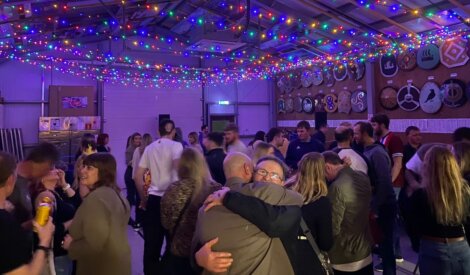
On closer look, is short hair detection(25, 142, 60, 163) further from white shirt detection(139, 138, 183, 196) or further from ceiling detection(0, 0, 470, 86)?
ceiling detection(0, 0, 470, 86)

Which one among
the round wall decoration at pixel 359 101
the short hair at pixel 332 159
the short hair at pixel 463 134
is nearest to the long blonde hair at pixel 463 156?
the short hair at pixel 332 159

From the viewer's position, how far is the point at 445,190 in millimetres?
2201

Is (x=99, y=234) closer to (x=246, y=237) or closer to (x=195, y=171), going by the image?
(x=195, y=171)

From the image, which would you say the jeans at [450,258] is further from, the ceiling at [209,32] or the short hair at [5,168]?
the ceiling at [209,32]

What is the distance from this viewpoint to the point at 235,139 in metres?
4.73

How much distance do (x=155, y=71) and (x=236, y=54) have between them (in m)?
2.41

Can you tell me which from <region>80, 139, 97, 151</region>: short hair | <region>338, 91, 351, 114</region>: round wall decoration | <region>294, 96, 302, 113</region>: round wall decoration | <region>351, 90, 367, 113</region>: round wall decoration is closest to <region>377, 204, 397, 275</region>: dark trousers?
<region>80, 139, 97, 151</region>: short hair

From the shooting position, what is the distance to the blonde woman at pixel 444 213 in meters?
2.20

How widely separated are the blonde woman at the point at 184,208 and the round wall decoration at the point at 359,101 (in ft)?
23.2

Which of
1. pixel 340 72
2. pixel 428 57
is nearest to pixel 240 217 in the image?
pixel 428 57

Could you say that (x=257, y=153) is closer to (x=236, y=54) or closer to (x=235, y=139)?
(x=235, y=139)

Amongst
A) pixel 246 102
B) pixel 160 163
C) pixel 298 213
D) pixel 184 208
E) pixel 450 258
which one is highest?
pixel 246 102

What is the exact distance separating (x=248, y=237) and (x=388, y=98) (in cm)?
756

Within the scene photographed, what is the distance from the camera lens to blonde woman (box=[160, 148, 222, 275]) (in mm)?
2408
